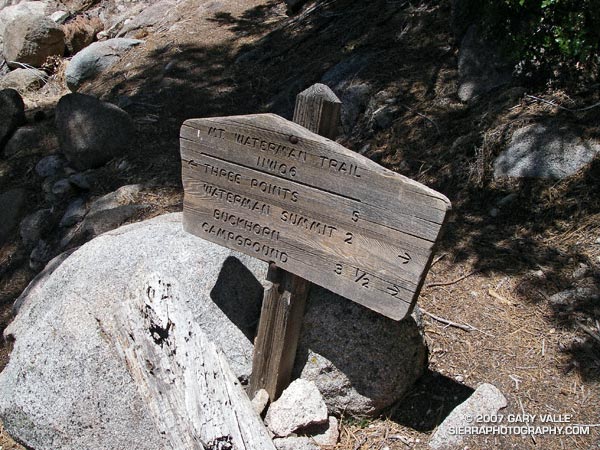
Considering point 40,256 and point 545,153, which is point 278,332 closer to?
point 545,153

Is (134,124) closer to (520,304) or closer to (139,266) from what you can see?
(139,266)

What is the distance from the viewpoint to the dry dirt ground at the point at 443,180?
3.52m

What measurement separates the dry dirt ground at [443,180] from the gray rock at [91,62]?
32 cm

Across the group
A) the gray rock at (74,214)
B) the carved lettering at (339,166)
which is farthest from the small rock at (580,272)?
the gray rock at (74,214)

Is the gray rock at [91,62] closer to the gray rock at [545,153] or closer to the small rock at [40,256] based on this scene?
the small rock at [40,256]

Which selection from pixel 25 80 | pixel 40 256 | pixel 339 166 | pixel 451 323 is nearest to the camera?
pixel 339 166

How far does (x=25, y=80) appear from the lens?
381 inches

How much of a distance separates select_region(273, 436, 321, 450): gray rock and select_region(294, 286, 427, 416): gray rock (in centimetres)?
29

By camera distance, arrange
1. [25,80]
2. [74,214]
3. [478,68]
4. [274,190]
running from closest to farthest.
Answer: [274,190], [478,68], [74,214], [25,80]

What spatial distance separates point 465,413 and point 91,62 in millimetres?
7580

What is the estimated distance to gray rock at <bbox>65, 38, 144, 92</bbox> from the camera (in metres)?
9.03

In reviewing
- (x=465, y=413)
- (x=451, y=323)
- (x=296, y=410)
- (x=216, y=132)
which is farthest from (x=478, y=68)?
(x=296, y=410)

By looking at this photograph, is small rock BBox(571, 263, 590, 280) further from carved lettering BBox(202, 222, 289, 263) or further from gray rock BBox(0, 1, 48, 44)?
gray rock BBox(0, 1, 48, 44)

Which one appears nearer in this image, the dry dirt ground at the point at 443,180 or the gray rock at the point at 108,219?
the dry dirt ground at the point at 443,180
